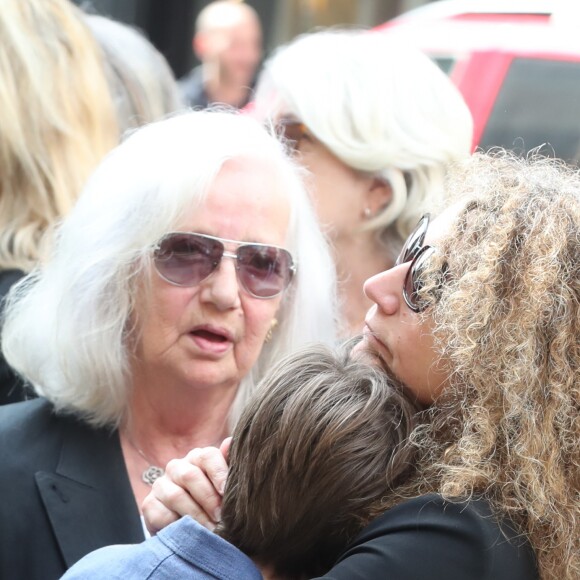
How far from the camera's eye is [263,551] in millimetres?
A: 1674

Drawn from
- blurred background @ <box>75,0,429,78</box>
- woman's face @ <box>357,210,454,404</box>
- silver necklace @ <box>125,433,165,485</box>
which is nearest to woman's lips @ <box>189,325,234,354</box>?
silver necklace @ <box>125,433,165,485</box>

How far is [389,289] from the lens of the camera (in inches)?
70.7

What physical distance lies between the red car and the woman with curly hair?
229 cm

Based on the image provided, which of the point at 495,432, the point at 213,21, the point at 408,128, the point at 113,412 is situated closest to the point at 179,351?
the point at 113,412

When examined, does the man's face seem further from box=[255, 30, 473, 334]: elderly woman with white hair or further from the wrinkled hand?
the wrinkled hand

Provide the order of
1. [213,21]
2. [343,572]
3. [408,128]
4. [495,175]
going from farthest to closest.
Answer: [213,21] < [408,128] < [495,175] < [343,572]

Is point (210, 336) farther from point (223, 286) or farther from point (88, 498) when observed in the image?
point (88, 498)

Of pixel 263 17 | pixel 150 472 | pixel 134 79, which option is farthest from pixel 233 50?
pixel 150 472

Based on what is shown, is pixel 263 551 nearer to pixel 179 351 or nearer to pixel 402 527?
pixel 402 527

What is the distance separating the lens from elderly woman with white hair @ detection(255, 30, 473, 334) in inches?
142

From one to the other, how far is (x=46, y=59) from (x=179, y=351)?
1.23 m

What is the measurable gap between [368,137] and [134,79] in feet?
3.17

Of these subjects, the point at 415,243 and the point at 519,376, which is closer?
the point at 519,376

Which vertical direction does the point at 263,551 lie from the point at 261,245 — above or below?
below
